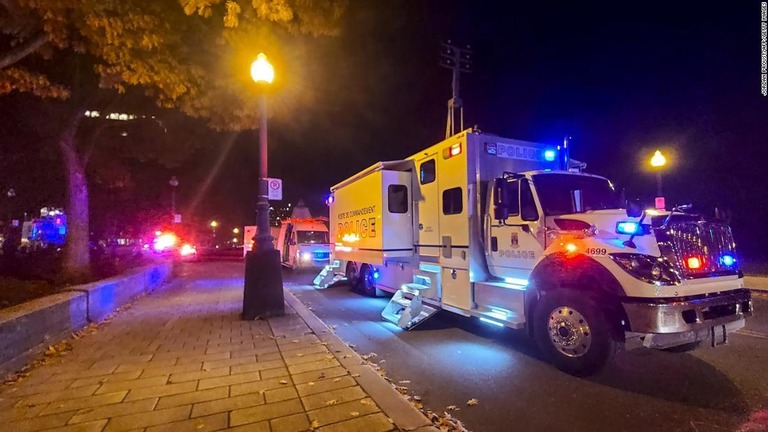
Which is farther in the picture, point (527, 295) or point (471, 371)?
point (527, 295)

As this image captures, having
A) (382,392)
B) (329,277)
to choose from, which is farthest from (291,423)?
(329,277)

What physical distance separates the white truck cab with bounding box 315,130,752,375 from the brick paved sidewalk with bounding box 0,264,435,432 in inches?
91.5

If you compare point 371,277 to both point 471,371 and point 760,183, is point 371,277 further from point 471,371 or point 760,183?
point 760,183

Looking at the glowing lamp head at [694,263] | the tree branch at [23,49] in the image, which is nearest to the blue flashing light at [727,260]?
the glowing lamp head at [694,263]

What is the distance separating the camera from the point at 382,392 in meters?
4.17

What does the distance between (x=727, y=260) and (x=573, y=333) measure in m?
2.16

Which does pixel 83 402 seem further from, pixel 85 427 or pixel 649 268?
pixel 649 268

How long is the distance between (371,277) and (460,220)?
4.94 m

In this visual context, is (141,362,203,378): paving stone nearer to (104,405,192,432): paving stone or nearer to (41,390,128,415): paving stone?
(41,390,128,415): paving stone

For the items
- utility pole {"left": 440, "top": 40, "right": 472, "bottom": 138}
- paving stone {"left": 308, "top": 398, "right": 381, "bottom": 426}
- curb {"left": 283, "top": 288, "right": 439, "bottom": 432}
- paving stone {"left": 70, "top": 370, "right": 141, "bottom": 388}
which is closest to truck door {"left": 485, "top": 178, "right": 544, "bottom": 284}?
curb {"left": 283, "top": 288, "right": 439, "bottom": 432}

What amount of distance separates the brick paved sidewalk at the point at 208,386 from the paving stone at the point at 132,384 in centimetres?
1

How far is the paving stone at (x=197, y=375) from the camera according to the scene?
4688 mm

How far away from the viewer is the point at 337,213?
12.9m

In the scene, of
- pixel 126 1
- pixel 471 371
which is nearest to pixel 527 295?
pixel 471 371
